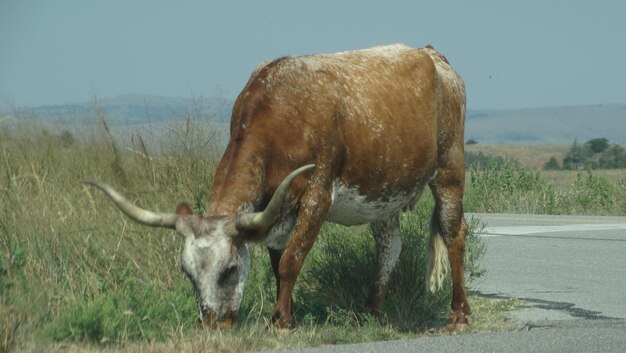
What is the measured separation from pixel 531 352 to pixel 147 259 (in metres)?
3.96

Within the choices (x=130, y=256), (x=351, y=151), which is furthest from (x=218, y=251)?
(x=130, y=256)

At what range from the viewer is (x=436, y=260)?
10859mm

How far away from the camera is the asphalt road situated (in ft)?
29.2

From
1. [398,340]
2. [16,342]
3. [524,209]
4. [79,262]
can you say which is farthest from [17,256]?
[524,209]

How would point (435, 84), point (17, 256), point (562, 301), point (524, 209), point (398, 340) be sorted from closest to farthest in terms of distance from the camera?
point (398, 340), point (17, 256), point (435, 84), point (562, 301), point (524, 209)

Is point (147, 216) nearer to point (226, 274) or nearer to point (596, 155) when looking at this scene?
point (226, 274)

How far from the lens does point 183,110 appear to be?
13961 mm

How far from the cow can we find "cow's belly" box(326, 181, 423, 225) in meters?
0.01

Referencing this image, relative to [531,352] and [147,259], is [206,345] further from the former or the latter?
[147,259]

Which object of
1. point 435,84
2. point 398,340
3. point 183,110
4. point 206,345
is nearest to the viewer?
A: point 206,345

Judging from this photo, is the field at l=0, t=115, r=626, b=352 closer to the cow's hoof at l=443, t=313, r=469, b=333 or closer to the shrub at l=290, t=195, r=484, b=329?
the shrub at l=290, t=195, r=484, b=329

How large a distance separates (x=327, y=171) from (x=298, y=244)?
1.94 ft

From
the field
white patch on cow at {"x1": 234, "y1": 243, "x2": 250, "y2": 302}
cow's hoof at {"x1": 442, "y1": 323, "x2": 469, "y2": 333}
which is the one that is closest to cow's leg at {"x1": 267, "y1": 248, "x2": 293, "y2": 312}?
the field

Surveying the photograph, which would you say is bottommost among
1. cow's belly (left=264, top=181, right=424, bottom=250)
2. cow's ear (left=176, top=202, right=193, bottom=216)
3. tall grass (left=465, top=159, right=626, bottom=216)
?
tall grass (left=465, top=159, right=626, bottom=216)
